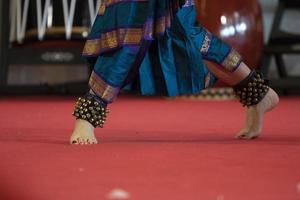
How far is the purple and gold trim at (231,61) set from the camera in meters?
2.01

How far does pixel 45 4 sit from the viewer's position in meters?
4.59

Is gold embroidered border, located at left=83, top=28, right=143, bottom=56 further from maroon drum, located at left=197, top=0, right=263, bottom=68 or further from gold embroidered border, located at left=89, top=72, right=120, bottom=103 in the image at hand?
maroon drum, located at left=197, top=0, right=263, bottom=68

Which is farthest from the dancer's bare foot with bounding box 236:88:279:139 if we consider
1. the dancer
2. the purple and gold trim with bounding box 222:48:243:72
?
the purple and gold trim with bounding box 222:48:243:72

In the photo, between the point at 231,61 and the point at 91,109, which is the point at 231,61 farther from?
the point at 91,109

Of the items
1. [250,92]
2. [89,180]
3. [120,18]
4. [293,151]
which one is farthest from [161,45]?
[89,180]

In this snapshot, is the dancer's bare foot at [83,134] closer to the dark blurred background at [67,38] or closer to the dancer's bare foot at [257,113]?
the dancer's bare foot at [257,113]

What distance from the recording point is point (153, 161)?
150 cm

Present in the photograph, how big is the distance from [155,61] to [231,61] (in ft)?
0.70

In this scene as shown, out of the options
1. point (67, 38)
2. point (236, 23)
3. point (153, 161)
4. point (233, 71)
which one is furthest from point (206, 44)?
point (67, 38)

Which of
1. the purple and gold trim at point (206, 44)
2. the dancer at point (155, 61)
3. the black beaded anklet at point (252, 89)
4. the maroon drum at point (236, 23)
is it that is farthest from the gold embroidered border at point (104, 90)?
the maroon drum at point (236, 23)

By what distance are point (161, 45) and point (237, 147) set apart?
333 mm

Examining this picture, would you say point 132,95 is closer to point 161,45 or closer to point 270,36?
point 270,36

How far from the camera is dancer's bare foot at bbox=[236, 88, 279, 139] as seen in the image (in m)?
2.09

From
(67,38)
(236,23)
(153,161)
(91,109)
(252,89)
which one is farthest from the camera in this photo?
(67,38)
